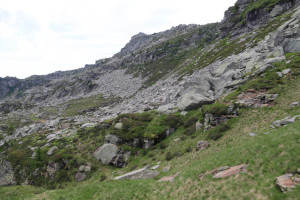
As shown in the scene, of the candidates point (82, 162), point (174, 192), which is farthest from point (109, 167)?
point (174, 192)

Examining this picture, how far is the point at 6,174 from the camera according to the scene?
4053 cm

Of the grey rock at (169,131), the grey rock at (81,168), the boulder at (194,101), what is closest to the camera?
the grey rock at (81,168)

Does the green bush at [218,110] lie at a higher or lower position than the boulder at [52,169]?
higher

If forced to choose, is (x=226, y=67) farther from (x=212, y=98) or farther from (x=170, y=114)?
(x=170, y=114)

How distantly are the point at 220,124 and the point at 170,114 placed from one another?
553 inches

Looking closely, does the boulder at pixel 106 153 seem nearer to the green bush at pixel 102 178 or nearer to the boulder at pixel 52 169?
the green bush at pixel 102 178

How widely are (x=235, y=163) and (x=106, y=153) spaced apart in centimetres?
2774

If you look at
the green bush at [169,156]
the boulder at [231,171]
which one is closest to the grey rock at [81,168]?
the green bush at [169,156]

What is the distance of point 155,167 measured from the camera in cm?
2655

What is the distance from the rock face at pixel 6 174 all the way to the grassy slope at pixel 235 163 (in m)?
23.8

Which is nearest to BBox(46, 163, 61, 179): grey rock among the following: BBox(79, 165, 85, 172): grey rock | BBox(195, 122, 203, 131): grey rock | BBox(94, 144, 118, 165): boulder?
BBox(79, 165, 85, 172): grey rock

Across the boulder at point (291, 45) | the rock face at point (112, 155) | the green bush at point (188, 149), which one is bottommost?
the rock face at point (112, 155)

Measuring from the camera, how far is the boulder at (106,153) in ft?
116

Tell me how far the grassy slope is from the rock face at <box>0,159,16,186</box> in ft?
78.0
